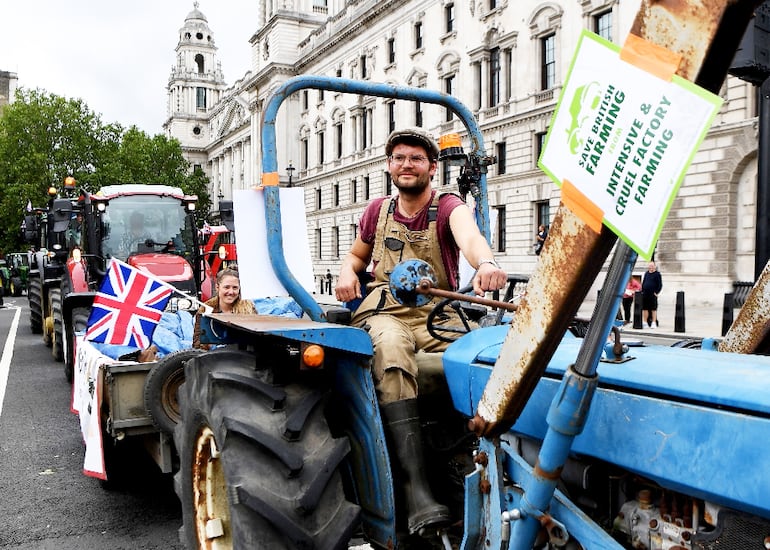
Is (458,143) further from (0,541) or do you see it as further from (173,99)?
(173,99)

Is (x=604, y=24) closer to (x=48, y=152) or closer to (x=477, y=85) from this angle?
(x=477, y=85)

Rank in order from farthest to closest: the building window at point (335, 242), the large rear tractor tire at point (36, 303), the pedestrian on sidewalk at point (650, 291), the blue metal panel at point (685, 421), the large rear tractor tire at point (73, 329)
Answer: the building window at point (335, 242)
the pedestrian on sidewalk at point (650, 291)
the large rear tractor tire at point (36, 303)
the large rear tractor tire at point (73, 329)
the blue metal panel at point (685, 421)

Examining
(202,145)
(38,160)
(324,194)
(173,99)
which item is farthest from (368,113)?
(173,99)

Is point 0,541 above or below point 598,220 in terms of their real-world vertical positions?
below

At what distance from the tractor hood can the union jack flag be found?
4606 mm

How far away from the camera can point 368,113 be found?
1980 inches

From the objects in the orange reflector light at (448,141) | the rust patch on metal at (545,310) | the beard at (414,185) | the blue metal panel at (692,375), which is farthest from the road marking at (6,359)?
the blue metal panel at (692,375)

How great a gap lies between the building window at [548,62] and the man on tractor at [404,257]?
3212 centimetres

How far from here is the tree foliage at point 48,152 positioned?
5731cm

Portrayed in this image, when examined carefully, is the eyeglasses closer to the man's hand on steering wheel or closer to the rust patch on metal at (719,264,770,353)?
the man's hand on steering wheel

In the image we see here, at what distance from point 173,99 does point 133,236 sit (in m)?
117

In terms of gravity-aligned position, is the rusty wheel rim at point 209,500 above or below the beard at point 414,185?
below

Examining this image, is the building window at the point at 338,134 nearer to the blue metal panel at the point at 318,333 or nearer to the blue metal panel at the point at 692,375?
the blue metal panel at the point at 318,333

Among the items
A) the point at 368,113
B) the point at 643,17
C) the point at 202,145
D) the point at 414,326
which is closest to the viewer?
Result: the point at 643,17
